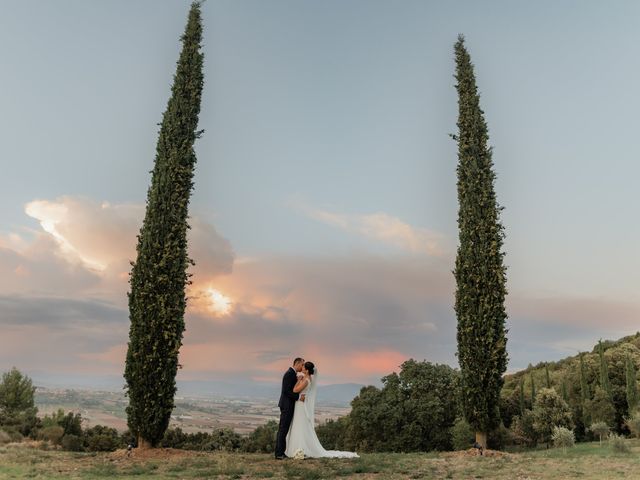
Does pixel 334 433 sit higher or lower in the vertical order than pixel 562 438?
lower

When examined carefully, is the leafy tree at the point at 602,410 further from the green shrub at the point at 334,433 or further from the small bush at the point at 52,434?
the small bush at the point at 52,434

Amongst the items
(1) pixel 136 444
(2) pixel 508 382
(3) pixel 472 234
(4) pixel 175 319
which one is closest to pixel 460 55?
(3) pixel 472 234

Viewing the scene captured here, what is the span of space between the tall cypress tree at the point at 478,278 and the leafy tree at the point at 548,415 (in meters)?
19.3

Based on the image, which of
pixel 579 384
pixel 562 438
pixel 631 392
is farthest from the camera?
pixel 579 384

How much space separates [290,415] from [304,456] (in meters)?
1.17

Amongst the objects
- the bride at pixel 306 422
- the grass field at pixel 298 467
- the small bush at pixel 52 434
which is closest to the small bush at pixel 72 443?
the small bush at pixel 52 434

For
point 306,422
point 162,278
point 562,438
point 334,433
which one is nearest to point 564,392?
point 334,433

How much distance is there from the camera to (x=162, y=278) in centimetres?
1584

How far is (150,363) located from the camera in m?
15.3

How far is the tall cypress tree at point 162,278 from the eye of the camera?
1527cm

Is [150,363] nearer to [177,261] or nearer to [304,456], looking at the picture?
[177,261]

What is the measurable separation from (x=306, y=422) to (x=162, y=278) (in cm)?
644

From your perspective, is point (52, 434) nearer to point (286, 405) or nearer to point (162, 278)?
point (162, 278)

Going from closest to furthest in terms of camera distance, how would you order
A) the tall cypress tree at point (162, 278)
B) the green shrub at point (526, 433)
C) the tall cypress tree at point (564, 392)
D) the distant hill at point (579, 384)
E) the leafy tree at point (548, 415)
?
the tall cypress tree at point (162, 278) → the leafy tree at point (548, 415) → the green shrub at point (526, 433) → the distant hill at point (579, 384) → the tall cypress tree at point (564, 392)
